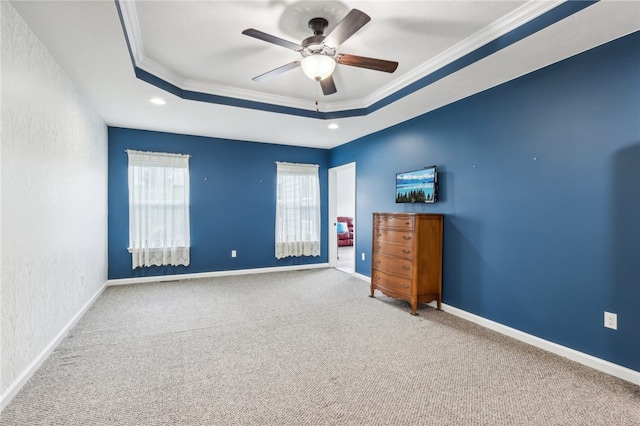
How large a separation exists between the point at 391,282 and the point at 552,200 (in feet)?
6.08

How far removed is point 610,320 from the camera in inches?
92.1

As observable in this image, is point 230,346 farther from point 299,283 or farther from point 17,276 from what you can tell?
point 299,283

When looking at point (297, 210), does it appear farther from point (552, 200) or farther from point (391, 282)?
point (552, 200)

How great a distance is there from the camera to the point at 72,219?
122 inches

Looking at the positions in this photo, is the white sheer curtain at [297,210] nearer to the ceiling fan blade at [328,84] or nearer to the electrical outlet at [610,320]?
the ceiling fan blade at [328,84]

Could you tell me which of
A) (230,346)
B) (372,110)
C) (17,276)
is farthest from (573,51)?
(17,276)

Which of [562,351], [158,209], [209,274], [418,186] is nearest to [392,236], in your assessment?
[418,186]

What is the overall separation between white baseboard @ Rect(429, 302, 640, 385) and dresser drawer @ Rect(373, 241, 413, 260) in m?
0.82

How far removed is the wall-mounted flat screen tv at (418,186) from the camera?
385 cm

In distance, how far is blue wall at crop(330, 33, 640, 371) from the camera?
7.48 feet

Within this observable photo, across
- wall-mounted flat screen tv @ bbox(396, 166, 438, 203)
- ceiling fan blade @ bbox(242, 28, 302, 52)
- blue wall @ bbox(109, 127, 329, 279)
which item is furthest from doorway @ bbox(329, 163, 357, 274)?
ceiling fan blade @ bbox(242, 28, 302, 52)

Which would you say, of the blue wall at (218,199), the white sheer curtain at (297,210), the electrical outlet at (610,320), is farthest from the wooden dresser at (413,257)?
the blue wall at (218,199)

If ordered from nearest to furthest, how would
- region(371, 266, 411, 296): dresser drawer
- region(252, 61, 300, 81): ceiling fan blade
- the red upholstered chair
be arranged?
region(252, 61, 300, 81): ceiling fan blade < region(371, 266, 411, 296): dresser drawer < the red upholstered chair

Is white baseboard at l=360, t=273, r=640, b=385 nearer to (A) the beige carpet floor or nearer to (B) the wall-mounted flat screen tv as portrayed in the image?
(A) the beige carpet floor
